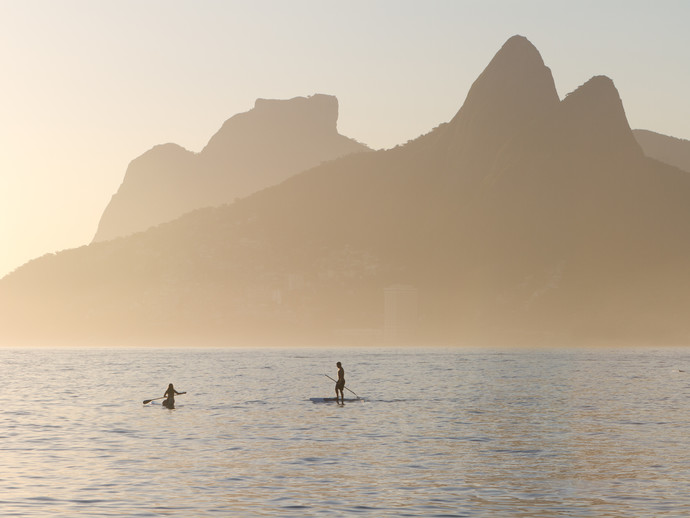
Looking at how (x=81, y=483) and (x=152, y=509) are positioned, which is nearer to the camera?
(x=152, y=509)

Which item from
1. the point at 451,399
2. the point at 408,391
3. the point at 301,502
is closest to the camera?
the point at 301,502

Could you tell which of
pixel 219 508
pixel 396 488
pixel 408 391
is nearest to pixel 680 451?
pixel 396 488

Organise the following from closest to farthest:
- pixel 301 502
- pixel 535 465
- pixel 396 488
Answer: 1. pixel 301 502
2. pixel 396 488
3. pixel 535 465

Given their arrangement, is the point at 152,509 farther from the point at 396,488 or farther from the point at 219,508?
the point at 396,488

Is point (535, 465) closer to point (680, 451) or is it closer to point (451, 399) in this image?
point (680, 451)

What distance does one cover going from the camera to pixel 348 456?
47656 mm

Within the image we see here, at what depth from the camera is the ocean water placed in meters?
34.6

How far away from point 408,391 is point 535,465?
195 ft

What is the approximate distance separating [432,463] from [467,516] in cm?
1294

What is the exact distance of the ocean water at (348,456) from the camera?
3462cm

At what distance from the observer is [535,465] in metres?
44.8

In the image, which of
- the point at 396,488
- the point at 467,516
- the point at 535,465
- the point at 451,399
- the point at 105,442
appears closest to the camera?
the point at 467,516

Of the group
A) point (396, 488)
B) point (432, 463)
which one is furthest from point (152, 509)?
point (432, 463)

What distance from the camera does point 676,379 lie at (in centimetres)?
13712
